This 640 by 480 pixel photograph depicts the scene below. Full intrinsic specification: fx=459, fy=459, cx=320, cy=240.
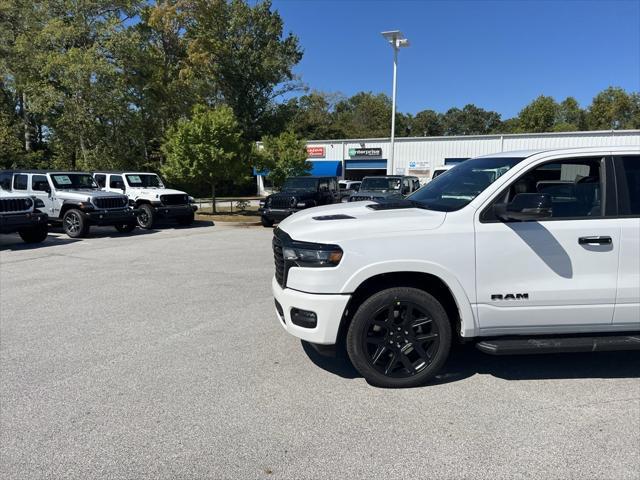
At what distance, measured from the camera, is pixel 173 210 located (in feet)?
54.6

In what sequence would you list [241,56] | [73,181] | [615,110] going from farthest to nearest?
[615,110], [241,56], [73,181]

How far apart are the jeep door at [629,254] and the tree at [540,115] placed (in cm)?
7294

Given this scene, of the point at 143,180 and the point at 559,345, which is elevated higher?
the point at 143,180

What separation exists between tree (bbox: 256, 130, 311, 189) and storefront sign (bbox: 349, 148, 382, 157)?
21.1 meters

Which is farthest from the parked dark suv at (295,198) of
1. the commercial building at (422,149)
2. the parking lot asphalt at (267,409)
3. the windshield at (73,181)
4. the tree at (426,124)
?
the tree at (426,124)

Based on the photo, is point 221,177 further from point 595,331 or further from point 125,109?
point 595,331

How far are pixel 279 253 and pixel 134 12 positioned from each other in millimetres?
28055

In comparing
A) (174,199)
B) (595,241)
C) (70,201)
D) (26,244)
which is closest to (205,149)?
(174,199)

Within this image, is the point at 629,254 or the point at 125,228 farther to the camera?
the point at 125,228

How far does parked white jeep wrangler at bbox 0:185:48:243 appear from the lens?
11516 mm

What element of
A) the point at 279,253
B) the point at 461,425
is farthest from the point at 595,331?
the point at 279,253

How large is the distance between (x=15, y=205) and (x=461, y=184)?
38.7 ft

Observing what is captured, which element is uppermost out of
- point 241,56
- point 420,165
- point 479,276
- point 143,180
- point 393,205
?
point 241,56

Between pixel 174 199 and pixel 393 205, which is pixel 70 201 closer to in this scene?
pixel 174 199
